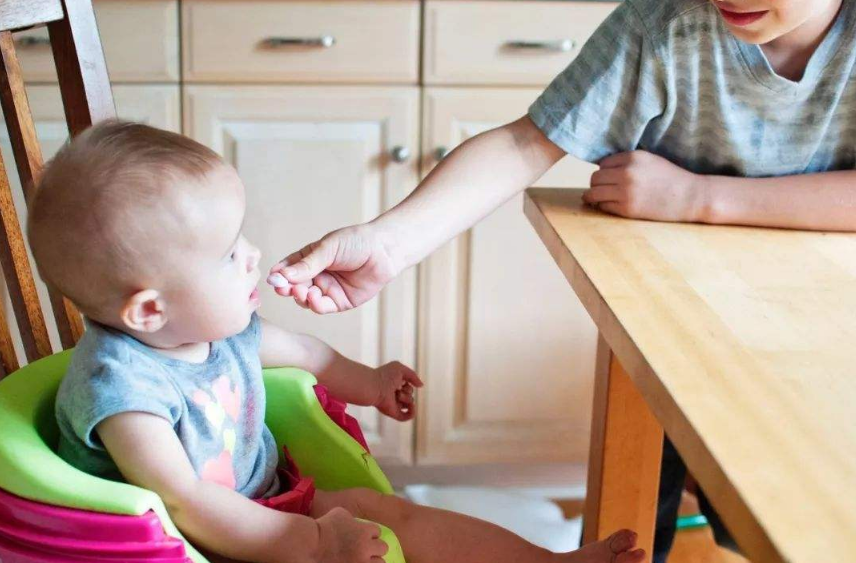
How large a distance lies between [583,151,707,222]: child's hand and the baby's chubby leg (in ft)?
0.95

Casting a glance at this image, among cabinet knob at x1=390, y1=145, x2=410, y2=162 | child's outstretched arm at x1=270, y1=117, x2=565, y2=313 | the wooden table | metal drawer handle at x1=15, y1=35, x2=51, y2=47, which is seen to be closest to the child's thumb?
child's outstretched arm at x1=270, y1=117, x2=565, y2=313

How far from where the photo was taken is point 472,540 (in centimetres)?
88

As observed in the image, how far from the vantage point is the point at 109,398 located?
29.3 inches

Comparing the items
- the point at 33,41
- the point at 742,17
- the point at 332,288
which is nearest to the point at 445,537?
the point at 332,288

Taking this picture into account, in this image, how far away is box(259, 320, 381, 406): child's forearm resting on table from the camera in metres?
1.00

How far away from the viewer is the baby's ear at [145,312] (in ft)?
2.53

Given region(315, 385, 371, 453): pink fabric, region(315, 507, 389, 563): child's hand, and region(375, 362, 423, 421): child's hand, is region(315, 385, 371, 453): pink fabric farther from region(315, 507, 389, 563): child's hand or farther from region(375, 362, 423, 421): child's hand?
region(315, 507, 389, 563): child's hand

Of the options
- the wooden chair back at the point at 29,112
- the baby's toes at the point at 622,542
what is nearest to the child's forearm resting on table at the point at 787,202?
the baby's toes at the point at 622,542

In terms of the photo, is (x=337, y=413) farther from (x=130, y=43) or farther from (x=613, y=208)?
(x=130, y=43)

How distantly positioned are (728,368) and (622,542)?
1.01ft

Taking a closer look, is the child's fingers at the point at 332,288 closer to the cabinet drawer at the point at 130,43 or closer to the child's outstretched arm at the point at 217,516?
the child's outstretched arm at the point at 217,516

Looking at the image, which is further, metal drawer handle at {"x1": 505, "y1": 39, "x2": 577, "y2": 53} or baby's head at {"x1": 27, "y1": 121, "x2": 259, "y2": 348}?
metal drawer handle at {"x1": 505, "y1": 39, "x2": 577, "y2": 53}

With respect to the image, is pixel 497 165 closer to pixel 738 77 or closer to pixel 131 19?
pixel 738 77

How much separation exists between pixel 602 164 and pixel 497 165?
0.34 feet
